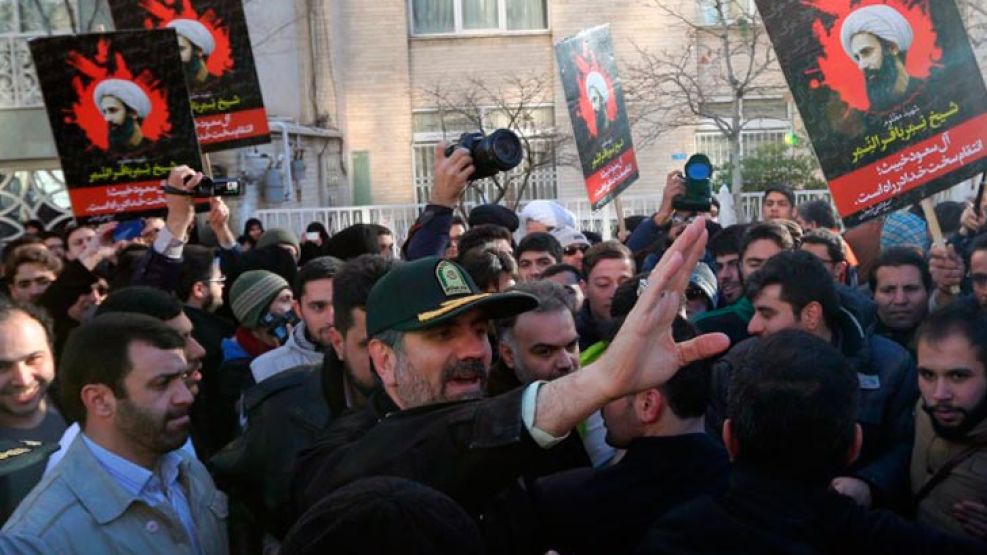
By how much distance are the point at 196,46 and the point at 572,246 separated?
3184mm

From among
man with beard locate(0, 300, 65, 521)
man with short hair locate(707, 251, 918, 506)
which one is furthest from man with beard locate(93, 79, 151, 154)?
man with short hair locate(707, 251, 918, 506)

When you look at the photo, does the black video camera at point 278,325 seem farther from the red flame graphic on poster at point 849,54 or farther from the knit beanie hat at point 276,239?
the red flame graphic on poster at point 849,54

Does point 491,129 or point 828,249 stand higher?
point 828,249

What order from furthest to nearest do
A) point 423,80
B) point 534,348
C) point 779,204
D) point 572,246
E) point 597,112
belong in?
point 423,80 → point 597,112 → point 779,204 → point 572,246 → point 534,348

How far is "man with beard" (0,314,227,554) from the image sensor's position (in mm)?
3174

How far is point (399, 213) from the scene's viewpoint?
2167cm

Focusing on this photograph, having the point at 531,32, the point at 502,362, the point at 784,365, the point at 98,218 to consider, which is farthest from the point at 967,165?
the point at 531,32

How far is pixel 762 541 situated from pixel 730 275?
183 inches

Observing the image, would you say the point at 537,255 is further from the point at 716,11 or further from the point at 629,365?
the point at 716,11

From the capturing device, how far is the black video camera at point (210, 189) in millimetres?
6336

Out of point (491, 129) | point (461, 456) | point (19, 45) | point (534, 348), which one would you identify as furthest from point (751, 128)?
point (461, 456)

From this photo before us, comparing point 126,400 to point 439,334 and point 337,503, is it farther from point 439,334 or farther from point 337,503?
point 337,503

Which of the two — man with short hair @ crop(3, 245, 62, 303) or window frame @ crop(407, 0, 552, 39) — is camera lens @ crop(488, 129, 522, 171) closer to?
man with short hair @ crop(3, 245, 62, 303)

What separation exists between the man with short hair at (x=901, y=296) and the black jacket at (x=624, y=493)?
331 centimetres
